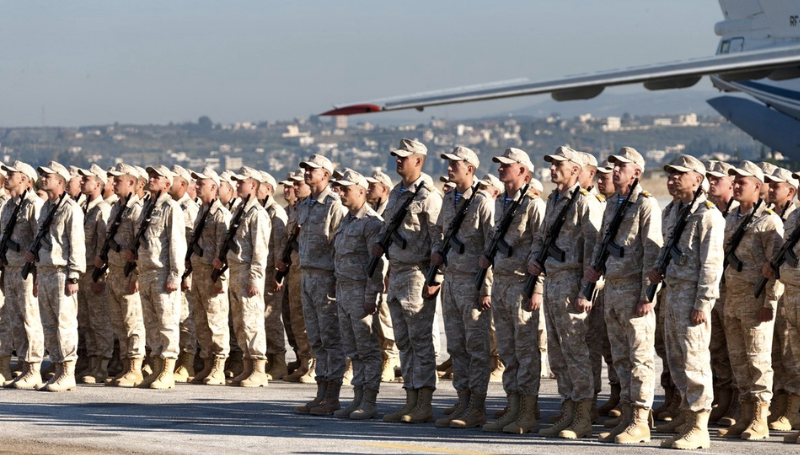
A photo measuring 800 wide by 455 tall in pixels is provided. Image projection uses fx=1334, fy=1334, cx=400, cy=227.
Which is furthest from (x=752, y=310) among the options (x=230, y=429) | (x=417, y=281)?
(x=230, y=429)

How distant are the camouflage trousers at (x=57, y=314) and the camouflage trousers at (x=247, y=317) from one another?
1535mm

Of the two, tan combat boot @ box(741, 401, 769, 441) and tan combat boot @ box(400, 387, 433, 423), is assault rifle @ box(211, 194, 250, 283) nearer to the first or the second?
tan combat boot @ box(400, 387, 433, 423)

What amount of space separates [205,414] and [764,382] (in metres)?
4.44

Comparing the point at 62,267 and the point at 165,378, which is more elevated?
the point at 62,267

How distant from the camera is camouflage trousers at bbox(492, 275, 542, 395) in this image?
9.91 m

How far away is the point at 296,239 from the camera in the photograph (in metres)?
13.1

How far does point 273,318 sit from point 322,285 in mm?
2544

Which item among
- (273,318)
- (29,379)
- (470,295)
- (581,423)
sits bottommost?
(29,379)

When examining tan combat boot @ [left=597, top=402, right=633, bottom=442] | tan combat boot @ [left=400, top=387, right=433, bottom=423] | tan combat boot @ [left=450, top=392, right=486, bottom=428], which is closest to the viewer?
tan combat boot @ [left=597, top=402, right=633, bottom=442]

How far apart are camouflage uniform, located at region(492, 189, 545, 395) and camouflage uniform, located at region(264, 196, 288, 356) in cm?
388

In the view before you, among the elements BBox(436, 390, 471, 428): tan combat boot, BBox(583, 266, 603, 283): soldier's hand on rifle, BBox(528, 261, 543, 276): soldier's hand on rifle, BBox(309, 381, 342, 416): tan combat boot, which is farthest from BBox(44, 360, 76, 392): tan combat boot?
BBox(583, 266, 603, 283): soldier's hand on rifle

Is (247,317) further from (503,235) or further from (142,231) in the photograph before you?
(503,235)

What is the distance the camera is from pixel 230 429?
1007 centimetres

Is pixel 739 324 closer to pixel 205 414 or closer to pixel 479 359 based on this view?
pixel 479 359
